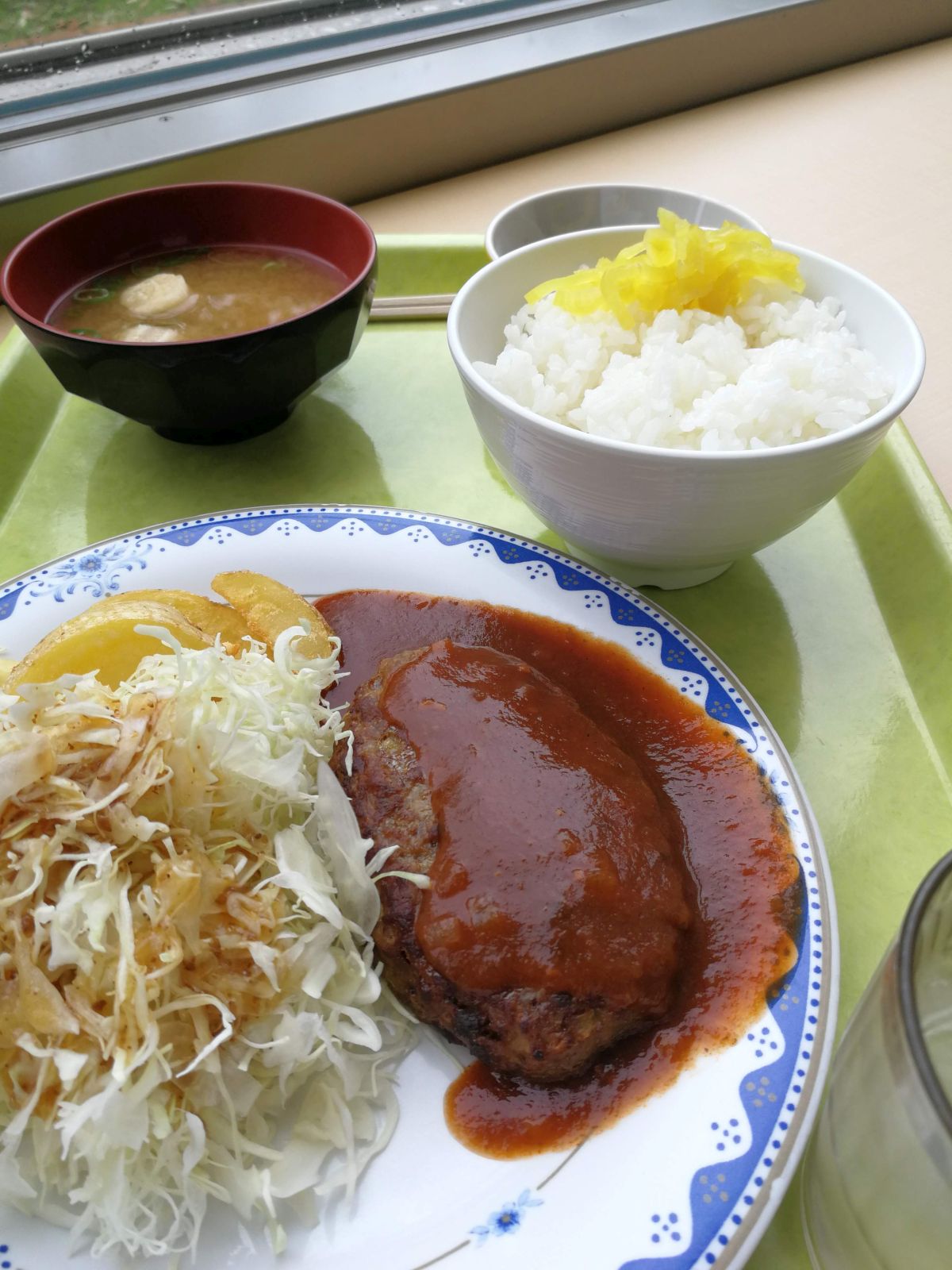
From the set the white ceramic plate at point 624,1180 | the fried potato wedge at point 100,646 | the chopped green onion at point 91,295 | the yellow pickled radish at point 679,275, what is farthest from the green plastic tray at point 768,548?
the fried potato wedge at point 100,646

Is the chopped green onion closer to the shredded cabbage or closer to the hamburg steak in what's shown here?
the shredded cabbage

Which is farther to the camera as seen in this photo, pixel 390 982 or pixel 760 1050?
pixel 390 982

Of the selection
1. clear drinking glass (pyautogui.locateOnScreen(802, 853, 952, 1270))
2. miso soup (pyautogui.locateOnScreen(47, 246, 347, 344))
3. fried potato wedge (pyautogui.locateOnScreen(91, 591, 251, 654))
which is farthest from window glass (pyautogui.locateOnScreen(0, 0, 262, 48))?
clear drinking glass (pyautogui.locateOnScreen(802, 853, 952, 1270))

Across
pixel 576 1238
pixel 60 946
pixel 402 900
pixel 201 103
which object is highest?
pixel 201 103

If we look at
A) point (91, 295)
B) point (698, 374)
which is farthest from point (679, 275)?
point (91, 295)

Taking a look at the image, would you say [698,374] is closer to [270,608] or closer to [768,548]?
[768,548]

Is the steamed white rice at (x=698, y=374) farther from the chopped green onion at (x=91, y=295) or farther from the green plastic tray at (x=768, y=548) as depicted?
Answer: the chopped green onion at (x=91, y=295)

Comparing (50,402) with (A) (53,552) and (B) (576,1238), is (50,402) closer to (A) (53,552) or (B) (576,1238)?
(A) (53,552)

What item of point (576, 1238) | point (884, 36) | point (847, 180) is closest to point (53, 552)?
point (576, 1238)
